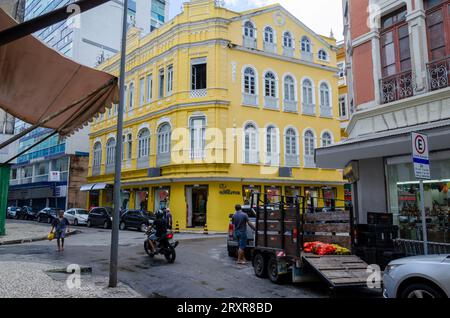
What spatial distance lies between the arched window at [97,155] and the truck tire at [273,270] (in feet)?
97.8

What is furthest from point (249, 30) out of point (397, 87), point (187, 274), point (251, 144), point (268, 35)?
point (187, 274)

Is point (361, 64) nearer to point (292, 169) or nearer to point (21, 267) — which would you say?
point (21, 267)


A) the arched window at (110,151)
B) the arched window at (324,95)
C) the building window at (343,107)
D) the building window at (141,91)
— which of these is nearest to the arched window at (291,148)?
the arched window at (324,95)

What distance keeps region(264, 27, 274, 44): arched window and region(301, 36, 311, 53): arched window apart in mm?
2914

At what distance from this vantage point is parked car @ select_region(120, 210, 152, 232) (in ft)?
80.1

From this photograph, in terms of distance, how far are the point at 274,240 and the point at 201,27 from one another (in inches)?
833

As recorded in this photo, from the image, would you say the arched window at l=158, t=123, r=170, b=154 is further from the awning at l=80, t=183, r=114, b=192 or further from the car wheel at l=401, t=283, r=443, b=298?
the car wheel at l=401, t=283, r=443, b=298

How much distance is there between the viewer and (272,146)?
2767 centimetres

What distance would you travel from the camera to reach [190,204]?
1036 inches

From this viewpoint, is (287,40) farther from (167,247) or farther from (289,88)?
(167,247)

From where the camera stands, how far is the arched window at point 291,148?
1107 inches

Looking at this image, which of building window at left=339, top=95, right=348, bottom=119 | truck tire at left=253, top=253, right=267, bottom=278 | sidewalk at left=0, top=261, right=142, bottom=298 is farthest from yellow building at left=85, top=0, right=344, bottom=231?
sidewalk at left=0, top=261, right=142, bottom=298

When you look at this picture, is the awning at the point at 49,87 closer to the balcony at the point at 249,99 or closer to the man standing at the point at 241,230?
the man standing at the point at 241,230

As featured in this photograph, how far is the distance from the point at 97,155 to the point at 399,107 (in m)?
31.0
